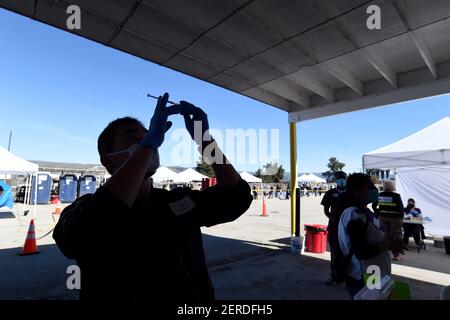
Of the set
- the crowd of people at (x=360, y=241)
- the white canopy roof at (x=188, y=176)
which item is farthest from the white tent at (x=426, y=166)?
the white canopy roof at (x=188, y=176)

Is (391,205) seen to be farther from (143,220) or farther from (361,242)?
(143,220)

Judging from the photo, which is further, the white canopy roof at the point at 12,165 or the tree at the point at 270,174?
the tree at the point at 270,174

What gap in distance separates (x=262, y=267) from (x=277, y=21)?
473 centimetres

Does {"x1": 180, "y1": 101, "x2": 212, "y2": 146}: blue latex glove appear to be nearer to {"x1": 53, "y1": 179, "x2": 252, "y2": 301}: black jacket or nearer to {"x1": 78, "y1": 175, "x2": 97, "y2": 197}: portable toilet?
{"x1": 53, "y1": 179, "x2": 252, "y2": 301}: black jacket

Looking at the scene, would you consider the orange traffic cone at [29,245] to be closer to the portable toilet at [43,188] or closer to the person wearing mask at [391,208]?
the person wearing mask at [391,208]

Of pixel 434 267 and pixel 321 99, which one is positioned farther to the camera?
pixel 321 99

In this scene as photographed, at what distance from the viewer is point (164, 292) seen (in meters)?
1.20

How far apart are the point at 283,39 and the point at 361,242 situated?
10.4 feet

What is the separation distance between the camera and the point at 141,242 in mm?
1203

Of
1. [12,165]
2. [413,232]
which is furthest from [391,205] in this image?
[12,165]

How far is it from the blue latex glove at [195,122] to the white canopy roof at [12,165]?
41.2 ft

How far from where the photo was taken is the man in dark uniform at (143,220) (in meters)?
0.90
